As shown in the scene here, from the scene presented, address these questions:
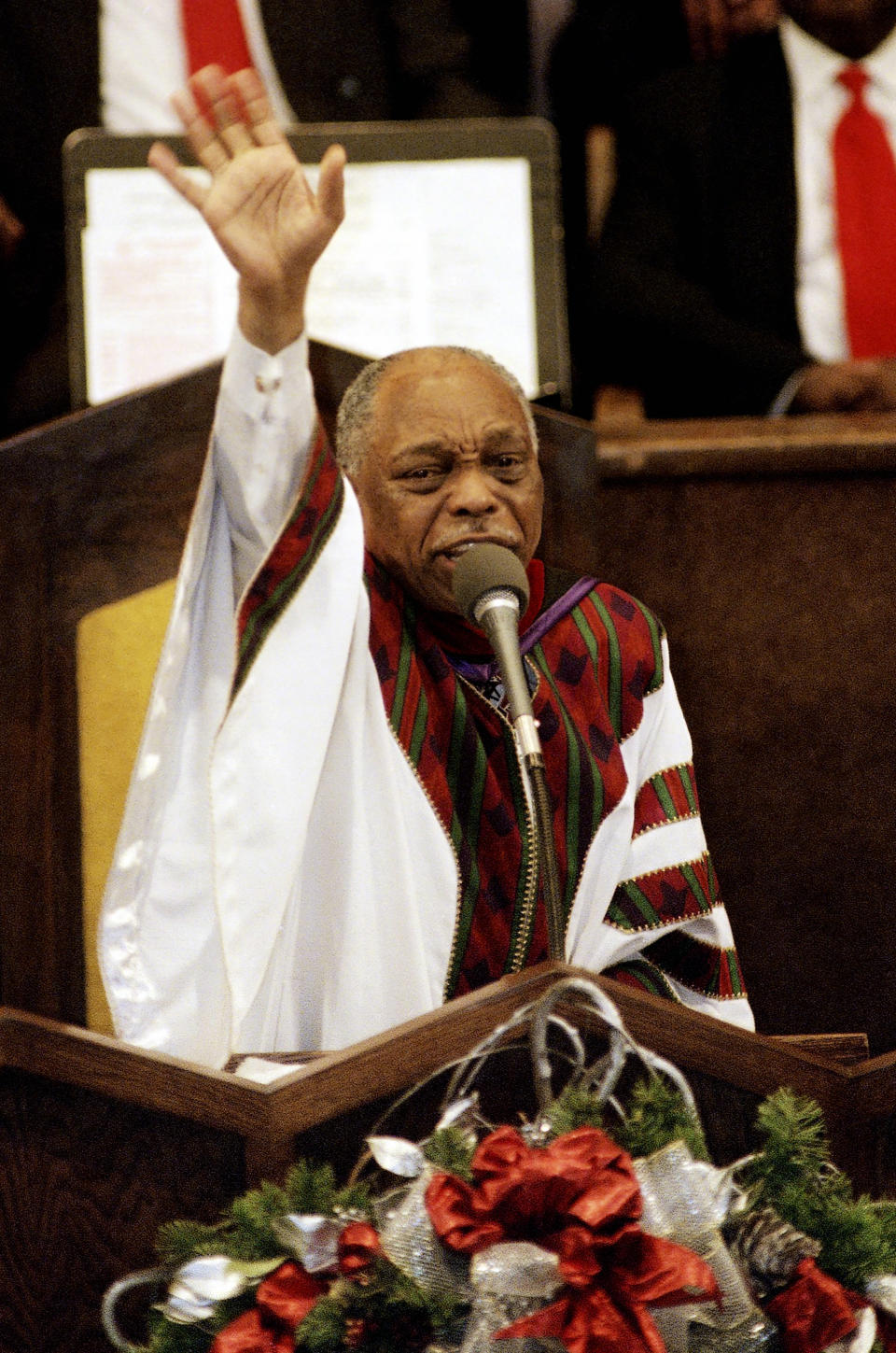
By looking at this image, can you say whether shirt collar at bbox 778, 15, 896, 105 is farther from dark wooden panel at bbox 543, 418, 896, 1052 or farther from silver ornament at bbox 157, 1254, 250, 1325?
silver ornament at bbox 157, 1254, 250, 1325

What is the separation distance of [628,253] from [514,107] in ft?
1.58

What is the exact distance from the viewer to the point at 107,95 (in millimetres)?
3539

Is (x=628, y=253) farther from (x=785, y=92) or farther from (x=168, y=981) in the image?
(x=168, y=981)

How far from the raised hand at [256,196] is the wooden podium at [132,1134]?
943 mm

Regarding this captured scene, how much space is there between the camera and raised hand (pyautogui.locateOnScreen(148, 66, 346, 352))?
203 centimetres

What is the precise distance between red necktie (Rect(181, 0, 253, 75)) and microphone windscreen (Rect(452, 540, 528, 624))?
1947mm

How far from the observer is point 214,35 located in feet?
11.7

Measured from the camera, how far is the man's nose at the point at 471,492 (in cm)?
237

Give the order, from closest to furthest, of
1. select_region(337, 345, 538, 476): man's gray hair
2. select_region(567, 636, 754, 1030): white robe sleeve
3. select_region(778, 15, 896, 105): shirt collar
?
select_region(567, 636, 754, 1030): white robe sleeve, select_region(337, 345, 538, 476): man's gray hair, select_region(778, 15, 896, 105): shirt collar

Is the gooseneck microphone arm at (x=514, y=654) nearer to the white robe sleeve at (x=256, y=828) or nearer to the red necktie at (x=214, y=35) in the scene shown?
the white robe sleeve at (x=256, y=828)

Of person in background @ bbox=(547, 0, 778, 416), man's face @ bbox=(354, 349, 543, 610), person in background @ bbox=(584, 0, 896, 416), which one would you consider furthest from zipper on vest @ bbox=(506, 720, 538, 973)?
person in background @ bbox=(547, 0, 778, 416)

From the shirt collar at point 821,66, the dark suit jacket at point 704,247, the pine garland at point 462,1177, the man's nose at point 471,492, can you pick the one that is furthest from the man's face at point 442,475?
the shirt collar at point 821,66

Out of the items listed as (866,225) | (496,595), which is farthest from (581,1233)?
(866,225)

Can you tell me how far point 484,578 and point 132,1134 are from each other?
0.72m
